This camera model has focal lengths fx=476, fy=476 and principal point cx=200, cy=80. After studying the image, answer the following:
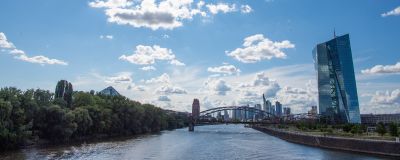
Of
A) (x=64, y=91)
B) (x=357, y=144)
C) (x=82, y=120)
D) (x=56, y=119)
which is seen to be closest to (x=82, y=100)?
(x=64, y=91)

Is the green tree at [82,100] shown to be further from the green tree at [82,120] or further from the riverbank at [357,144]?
the riverbank at [357,144]

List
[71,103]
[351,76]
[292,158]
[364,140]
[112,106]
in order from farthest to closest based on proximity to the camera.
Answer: [351,76]
[112,106]
[71,103]
[364,140]
[292,158]

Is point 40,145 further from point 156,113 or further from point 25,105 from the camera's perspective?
point 156,113

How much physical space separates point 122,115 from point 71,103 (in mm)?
19819

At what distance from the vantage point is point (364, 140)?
6372 centimetres

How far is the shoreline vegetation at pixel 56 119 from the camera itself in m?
62.4

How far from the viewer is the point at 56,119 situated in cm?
7888

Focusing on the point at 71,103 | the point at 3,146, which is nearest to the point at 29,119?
the point at 3,146

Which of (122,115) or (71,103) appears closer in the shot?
(71,103)

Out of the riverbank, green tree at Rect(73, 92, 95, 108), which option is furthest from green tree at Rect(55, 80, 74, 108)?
the riverbank

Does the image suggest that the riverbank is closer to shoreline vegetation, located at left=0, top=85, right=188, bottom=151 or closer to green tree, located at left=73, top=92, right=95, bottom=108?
shoreline vegetation, located at left=0, top=85, right=188, bottom=151

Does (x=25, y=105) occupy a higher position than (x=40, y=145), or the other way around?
(x=25, y=105)

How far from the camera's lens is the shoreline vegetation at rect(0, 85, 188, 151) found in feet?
205

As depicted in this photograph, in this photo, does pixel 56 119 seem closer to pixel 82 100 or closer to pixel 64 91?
pixel 82 100
